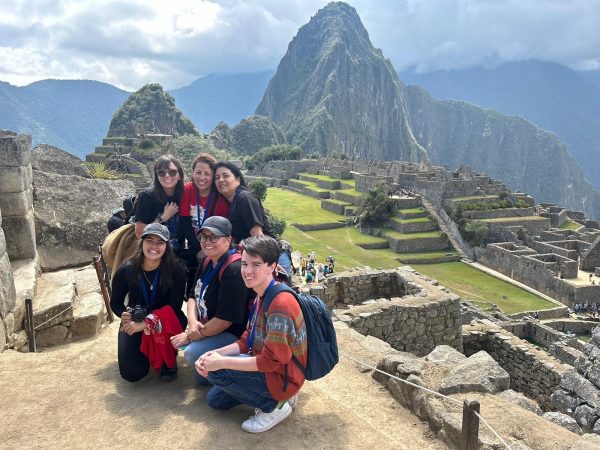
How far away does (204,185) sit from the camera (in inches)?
211

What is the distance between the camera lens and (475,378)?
4695 mm

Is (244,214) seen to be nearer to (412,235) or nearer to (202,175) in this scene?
(202,175)

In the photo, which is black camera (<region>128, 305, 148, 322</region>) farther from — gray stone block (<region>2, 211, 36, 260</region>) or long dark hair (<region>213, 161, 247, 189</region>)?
gray stone block (<region>2, 211, 36, 260</region>)

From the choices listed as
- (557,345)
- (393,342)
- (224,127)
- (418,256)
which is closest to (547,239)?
(418,256)

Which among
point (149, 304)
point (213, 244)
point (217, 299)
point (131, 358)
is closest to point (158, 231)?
point (213, 244)

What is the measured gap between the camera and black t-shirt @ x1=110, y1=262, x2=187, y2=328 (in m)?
4.72

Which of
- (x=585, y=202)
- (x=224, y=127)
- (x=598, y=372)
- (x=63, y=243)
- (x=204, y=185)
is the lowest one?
(x=585, y=202)

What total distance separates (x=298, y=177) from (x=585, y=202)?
165735 millimetres

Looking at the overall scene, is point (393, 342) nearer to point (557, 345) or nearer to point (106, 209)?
point (106, 209)

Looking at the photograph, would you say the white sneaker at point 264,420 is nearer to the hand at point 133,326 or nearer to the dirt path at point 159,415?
the dirt path at point 159,415

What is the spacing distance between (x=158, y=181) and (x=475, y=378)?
3800 mm

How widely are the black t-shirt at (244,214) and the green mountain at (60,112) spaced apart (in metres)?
145

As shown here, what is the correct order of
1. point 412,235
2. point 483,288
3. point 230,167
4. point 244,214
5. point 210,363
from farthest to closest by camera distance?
point 412,235 < point 483,288 < point 230,167 < point 244,214 < point 210,363

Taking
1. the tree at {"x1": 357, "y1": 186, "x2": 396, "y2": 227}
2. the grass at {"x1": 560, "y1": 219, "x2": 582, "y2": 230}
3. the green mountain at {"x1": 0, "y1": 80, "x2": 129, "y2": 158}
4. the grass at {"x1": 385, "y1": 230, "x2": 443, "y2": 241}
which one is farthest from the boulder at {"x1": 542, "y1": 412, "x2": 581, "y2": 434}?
the green mountain at {"x1": 0, "y1": 80, "x2": 129, "y2": 158}
